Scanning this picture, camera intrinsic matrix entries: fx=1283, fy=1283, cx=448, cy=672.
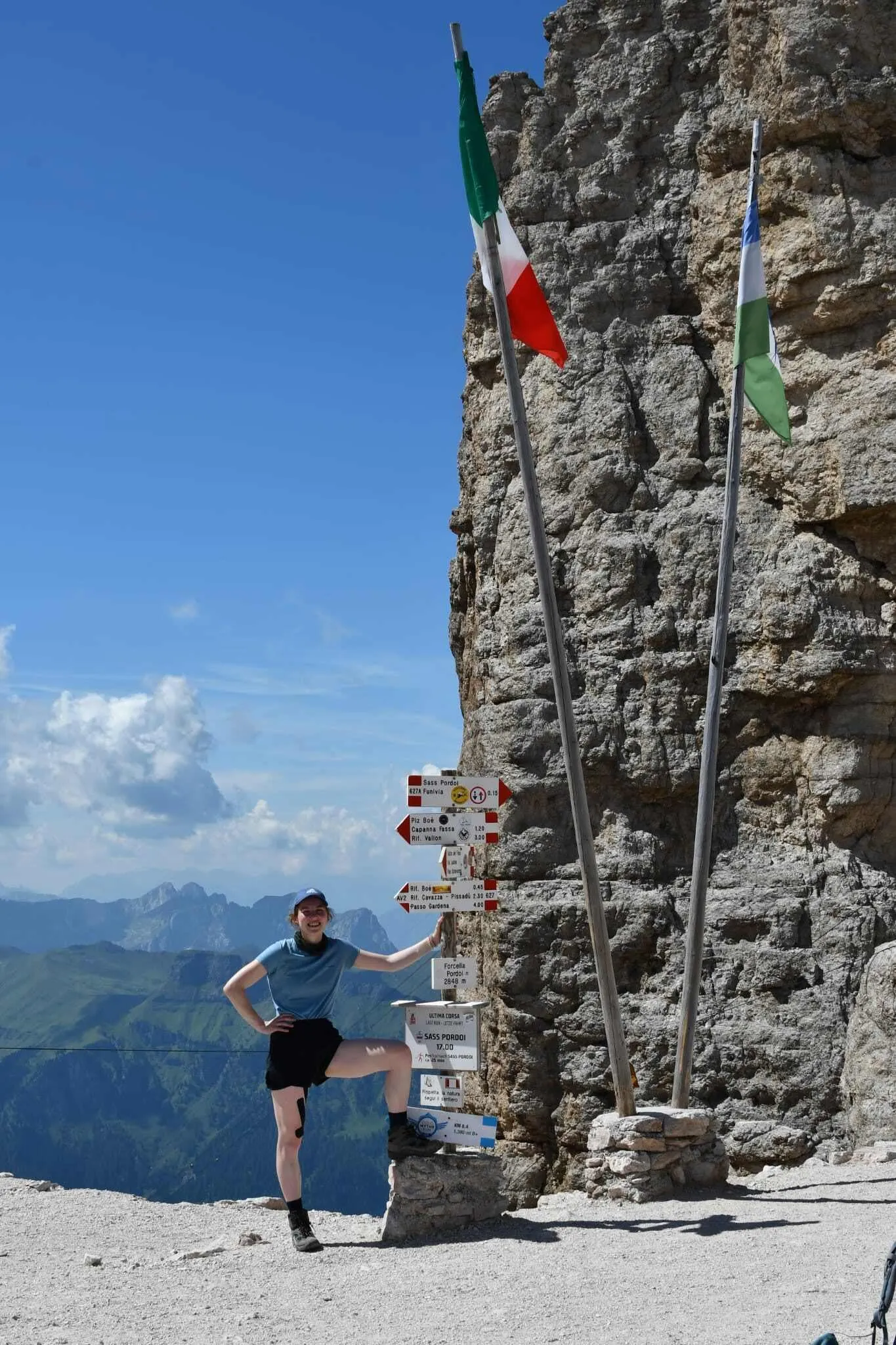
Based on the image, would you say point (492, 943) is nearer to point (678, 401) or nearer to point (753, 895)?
point (753, 895)

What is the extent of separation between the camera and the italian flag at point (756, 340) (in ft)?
34.6

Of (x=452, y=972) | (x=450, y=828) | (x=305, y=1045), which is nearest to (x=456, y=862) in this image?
(x=450, y=828)

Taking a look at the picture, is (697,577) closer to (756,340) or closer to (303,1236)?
(756,340)

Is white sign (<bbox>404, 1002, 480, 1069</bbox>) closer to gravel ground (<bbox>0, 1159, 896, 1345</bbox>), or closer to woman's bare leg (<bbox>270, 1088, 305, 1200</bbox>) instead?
woman's bare leg (<bbox>270, 1088, 305, 1200</bbox>)

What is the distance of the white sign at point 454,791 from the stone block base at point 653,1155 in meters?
2.46

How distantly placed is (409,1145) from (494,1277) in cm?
131

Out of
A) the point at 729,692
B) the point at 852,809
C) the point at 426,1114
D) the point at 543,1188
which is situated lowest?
the point at 543,1188

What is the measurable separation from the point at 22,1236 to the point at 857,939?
7905 millimetres

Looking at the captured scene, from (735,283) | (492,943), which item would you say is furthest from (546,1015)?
(735,283)

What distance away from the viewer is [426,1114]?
816 centimetres

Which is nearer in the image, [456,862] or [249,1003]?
[249,1003]

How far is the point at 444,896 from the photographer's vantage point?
8508 millimetres

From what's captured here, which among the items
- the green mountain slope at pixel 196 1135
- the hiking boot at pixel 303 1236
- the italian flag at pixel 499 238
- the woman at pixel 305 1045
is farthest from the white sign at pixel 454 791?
the green mountain slope at pixel 196 1135

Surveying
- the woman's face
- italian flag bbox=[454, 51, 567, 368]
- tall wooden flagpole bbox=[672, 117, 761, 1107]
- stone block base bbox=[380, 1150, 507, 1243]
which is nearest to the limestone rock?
tall wooden flagpole bbox=[672, 117, 761, 1107]
